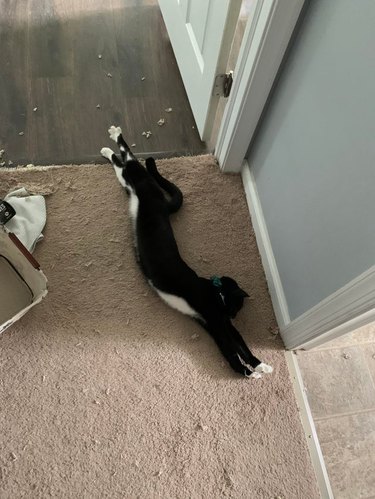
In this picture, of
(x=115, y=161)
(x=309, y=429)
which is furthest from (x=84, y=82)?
(x=309, y=429)

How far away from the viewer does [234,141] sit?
1.33 metres

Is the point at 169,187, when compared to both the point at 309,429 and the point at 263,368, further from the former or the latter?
the point at 309,429

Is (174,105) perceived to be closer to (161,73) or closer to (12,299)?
(161,73)

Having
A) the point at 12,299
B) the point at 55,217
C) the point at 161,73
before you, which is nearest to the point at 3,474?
Answer: the point at 12,299

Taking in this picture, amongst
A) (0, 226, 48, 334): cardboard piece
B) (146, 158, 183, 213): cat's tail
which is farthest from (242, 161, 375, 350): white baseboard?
(0, 226, 48, 334): cardboard piece

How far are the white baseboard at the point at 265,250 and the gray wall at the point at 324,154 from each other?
0.03m

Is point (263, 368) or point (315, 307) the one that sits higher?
point (315, 307)

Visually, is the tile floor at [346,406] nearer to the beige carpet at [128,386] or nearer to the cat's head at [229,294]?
the beige carpet at [128,386]

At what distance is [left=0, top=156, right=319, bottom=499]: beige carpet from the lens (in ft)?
3.49

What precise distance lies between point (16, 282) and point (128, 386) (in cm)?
45

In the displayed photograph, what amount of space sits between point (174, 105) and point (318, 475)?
4.55ft

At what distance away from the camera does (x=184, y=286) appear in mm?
1160

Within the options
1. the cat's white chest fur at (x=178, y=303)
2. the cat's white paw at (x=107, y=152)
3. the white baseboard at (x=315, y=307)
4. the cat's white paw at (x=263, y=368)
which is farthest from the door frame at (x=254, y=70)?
the cat's white paw at (x=263, y=368)

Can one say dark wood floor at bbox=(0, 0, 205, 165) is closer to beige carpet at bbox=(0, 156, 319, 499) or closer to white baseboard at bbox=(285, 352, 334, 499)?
beige carpet at bbox=(0, 156, 319, 499)
